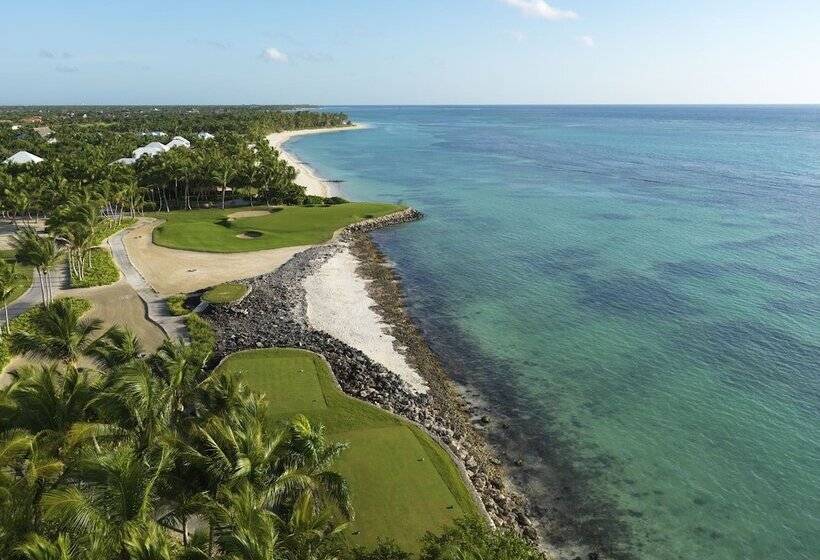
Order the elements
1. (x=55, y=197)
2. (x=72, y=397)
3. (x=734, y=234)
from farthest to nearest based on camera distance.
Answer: (x=734, y=234), (x=55, y=197), (x=72, y=397)

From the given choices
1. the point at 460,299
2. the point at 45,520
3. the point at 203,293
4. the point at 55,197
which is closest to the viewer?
the point at 45,520

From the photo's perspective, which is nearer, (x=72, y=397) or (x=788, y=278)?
(x=72, y=397)

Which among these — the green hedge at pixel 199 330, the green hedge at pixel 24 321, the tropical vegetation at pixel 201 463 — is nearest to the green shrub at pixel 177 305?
the green hedge at pixel 199 330

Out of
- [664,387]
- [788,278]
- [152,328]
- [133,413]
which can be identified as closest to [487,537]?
[133,413]

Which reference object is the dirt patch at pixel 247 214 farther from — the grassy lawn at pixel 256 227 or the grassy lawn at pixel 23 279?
the grassy lawn at pixel 23 279

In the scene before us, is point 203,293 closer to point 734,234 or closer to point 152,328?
point 152,328

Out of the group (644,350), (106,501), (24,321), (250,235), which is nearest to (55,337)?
(106,501)

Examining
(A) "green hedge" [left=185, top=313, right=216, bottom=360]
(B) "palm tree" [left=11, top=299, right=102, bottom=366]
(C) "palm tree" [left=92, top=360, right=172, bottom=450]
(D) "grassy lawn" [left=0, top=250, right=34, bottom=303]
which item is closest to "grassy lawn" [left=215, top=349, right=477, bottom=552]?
(A) "green hedge" [left=185, top=313, right=216, bottom=360]
